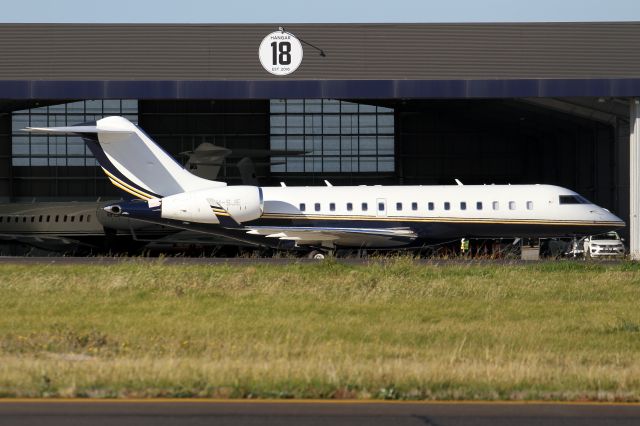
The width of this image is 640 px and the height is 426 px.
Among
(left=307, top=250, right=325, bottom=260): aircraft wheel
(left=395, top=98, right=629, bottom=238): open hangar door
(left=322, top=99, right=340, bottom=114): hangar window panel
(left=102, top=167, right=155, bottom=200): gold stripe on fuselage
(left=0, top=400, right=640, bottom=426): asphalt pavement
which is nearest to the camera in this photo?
(left=0, top=400, right=640, bottom=426): asphalt pavement

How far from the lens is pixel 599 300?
20812mm

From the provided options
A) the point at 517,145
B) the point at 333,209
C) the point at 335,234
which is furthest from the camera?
the point at 517,145

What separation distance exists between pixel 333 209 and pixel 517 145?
2466 centimetres

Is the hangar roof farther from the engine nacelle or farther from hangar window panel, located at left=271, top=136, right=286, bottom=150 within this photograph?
hangar window panel, located at left=271, top=136, right=286, bottom=150

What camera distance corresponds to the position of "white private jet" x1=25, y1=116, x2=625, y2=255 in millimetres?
36938

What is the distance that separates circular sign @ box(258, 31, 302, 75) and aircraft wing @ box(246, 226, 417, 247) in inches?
239

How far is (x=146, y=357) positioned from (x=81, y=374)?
158cm

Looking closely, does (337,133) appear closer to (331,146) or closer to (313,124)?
(331,146)

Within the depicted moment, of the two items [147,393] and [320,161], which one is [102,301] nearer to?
[147,393]

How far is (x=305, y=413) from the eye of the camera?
32.6ft

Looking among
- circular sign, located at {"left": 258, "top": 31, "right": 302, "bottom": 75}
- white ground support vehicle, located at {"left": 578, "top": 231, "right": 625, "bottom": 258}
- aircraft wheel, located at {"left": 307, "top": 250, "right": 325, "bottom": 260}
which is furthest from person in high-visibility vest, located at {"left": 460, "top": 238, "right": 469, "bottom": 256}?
circular sign, located at {"left": 258, "top": 31, "right": 302, "bottom": 75}

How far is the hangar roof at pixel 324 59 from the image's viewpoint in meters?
38.8

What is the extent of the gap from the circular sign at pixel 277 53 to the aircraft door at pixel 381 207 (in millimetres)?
6015

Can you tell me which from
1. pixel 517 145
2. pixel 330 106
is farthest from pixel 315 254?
pixel 517 145
